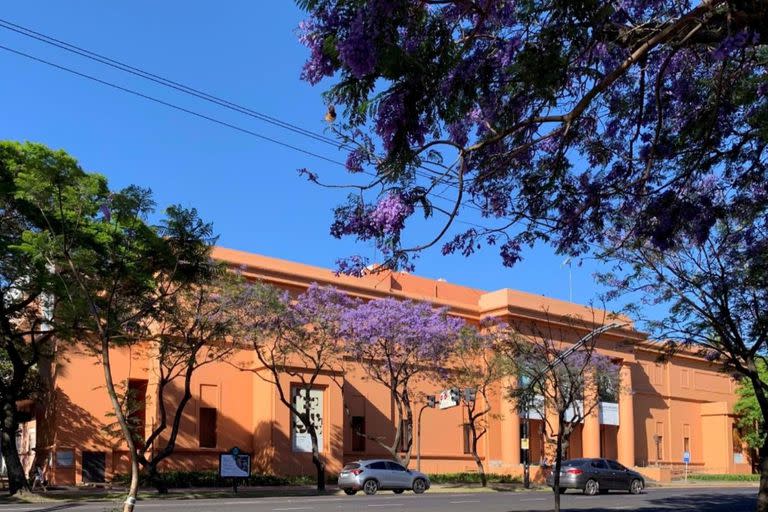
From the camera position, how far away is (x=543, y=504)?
2539cm

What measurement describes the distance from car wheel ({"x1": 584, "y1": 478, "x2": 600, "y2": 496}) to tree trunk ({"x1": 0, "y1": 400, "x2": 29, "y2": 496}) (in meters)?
21.3

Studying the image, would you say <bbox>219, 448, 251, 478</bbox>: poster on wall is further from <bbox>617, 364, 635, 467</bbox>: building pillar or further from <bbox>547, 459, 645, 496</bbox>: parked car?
<bbox>617, 364, 635, 467</bbox>: building pillar

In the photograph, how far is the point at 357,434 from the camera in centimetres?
4009

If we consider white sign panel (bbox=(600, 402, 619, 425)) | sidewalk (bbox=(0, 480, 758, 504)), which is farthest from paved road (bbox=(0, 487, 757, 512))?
white sign panel (bbox=(600, 402, 619, 425))

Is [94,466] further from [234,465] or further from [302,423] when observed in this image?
[302,423]

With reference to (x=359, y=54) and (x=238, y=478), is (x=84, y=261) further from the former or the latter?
(x=238, y=478)

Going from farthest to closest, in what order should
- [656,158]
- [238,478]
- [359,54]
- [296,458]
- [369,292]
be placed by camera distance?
[369,292] < [296,458] < [238,478] < [656,158] < [359,54]

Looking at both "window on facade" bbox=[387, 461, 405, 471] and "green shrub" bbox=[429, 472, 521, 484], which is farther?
"green shrub" bbox=[429, 472, 521, 484]

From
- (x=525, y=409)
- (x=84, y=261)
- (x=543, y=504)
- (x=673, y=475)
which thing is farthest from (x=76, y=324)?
(x=673, y=475)

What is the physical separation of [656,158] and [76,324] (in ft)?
61.0

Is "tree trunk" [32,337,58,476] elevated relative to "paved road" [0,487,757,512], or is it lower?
elevated

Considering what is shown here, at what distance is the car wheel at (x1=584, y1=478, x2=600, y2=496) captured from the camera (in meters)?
33.9

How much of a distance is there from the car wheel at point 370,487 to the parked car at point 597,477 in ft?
26.2

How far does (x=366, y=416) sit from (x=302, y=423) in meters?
4.91
